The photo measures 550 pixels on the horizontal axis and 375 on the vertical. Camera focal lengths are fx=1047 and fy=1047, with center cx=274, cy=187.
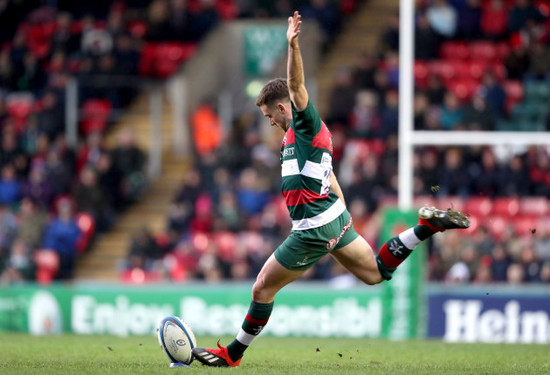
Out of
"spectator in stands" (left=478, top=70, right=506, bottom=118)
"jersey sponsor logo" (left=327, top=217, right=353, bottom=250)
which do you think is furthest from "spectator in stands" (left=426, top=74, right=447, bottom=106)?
"jersey sponsor logo" (left=327, top=217, right=353, bottom=250)

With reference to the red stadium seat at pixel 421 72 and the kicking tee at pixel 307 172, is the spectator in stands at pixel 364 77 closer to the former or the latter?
the red stadium seat at pixel 421 72

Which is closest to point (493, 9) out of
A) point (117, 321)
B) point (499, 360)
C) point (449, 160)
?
point (449, 160)

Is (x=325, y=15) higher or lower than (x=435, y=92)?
higher

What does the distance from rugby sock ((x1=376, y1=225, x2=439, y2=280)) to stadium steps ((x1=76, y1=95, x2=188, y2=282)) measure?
1059 cm

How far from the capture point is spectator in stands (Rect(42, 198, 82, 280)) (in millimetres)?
18125

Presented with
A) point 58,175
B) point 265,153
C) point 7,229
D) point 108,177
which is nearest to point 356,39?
point 265,153

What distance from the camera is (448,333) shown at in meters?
14.6

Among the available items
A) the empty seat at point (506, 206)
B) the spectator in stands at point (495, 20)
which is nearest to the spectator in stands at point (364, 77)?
the spectator in stands at point (495, 20)

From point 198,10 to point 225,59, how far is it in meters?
1.78

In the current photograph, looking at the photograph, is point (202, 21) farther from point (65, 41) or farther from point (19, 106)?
point (19, 106)

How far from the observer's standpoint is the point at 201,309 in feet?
52.1

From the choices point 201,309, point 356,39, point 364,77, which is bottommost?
point 201,309

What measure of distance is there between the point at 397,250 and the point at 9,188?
12.5 metres

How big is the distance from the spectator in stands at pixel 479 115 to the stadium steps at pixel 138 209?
6345 mm
